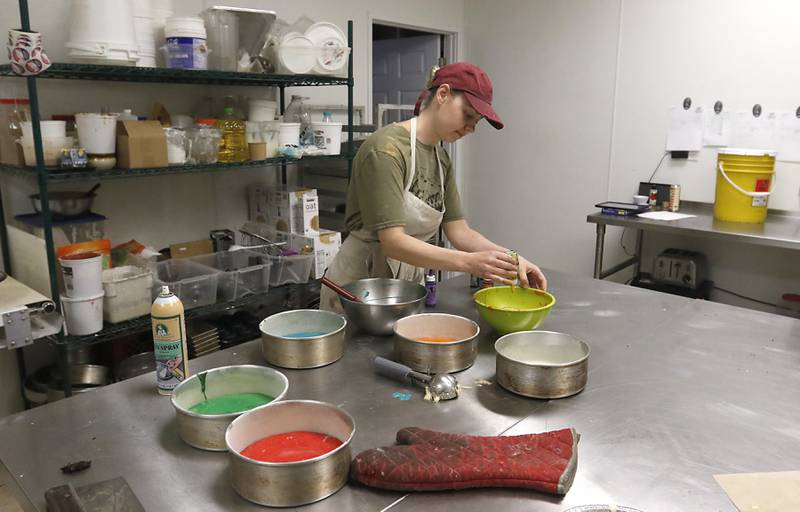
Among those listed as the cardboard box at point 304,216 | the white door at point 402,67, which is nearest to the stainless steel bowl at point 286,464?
the cardboard box at point 304,216

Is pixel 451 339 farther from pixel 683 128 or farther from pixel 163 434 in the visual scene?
pixel 683 128

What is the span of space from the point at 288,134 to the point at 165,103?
635 mm

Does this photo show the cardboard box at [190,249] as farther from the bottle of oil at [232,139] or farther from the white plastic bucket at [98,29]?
the white plastic bucket at [98,29]

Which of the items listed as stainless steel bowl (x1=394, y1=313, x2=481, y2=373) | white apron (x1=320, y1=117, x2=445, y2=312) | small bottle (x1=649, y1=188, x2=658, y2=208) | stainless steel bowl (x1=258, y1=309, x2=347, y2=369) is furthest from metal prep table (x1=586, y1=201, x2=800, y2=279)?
stainless steel bowl (x1=258, y1=309, x2=347, y2=369)

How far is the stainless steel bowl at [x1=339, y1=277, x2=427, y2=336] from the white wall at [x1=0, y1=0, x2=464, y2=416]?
1.67 meters

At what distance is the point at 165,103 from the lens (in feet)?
9.88

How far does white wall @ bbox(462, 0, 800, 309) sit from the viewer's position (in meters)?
3.40

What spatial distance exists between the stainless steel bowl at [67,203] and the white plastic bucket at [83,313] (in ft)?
1.41

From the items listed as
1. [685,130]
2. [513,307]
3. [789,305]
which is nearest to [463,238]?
[513,307]

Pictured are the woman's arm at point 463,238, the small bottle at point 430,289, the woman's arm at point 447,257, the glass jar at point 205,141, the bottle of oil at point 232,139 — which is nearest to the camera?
the woman's arm at point 447,257

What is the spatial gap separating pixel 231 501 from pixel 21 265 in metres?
2.09

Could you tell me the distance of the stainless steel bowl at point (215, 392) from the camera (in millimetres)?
1115

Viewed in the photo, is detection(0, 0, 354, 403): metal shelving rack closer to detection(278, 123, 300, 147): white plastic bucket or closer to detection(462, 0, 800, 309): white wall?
detection(278, 123, 300, 147): white plastic bucket

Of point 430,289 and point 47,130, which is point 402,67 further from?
point 430,289
